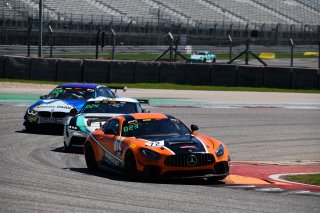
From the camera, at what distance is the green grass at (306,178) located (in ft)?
45.1

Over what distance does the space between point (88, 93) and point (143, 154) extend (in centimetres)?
884

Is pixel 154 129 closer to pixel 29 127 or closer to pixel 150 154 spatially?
pixel 150 154

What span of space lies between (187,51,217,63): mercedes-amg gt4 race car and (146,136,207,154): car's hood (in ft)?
138

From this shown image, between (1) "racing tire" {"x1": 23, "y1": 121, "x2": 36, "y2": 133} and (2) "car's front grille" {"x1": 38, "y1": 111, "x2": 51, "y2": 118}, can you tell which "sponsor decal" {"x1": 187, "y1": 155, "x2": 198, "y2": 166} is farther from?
(1) "racing tire" {"x1": 23, "y1": 121, "x2": 36, "y2": 133}

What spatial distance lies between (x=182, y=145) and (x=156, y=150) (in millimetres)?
440

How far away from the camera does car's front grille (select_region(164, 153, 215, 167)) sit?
13195 mm

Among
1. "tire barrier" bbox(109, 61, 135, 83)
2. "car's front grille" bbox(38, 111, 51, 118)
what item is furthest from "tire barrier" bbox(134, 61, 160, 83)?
"car's front grille" bbox(38, 111, 51, 118)

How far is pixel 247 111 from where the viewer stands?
93.8ft

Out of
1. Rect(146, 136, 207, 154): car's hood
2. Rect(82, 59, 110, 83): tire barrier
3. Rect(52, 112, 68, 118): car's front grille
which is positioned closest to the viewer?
Rect(146, 136, 207, 154): car's hood

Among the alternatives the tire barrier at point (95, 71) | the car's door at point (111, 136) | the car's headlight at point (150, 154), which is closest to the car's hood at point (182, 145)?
the car's headlight at point (150, 154)

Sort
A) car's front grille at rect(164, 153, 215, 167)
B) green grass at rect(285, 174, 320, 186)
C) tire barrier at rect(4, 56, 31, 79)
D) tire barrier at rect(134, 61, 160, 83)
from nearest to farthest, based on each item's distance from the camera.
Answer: car's front grille at rect(164, 153, 215, 167), green grass at rect(285, 174, 320, 186), tire barrier at rect(134, 61, 160, 83), tire barrier at rect(4, 56, 31, 79)

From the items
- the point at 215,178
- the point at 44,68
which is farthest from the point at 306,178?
the point at 44,68

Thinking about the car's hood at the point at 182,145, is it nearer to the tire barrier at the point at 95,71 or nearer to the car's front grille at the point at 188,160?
the car's front grille at the point at 188,160

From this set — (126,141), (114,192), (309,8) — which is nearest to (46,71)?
(126,141)
